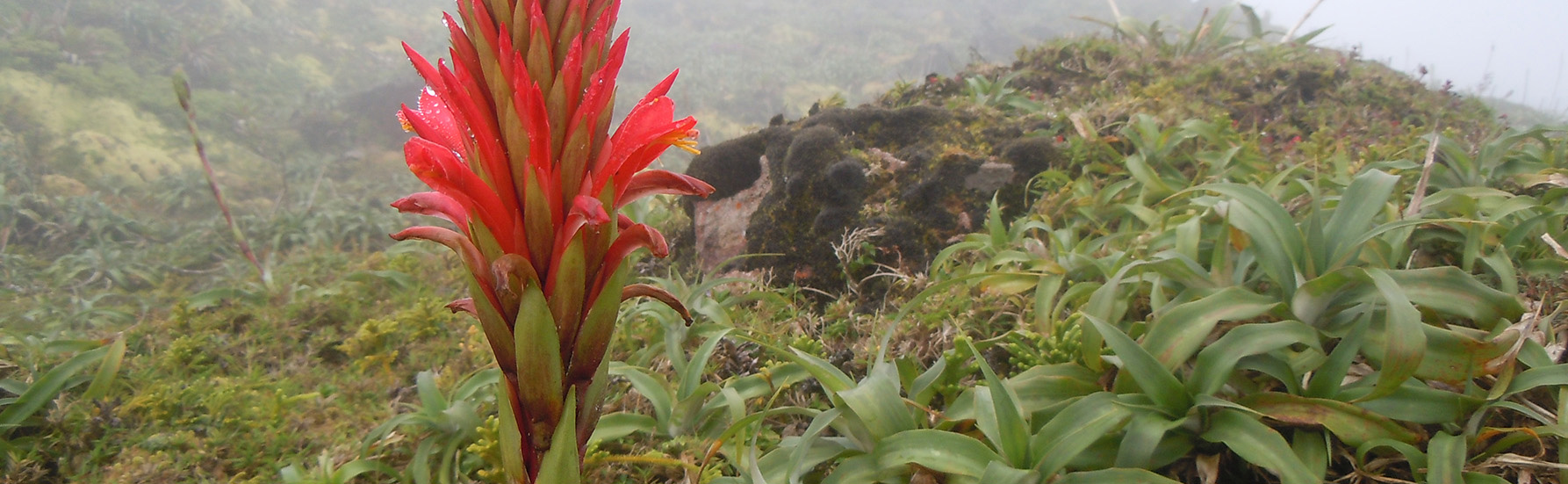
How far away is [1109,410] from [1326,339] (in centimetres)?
74

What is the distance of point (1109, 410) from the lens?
139 centimetres

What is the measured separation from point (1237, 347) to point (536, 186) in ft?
5.17

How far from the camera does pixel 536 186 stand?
0.87 meters

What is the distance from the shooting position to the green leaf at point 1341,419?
1308 mm

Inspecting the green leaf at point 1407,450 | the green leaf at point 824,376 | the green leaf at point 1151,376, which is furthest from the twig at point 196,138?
the green leaf at point 1407,450

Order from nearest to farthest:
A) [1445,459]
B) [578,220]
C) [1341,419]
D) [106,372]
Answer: [578,220], [1445,459], [1341,419], [106,372]

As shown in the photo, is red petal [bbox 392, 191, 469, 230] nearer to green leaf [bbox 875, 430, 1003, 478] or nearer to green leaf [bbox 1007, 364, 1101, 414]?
green leaf [bbox 875, 430, 1003, 478]

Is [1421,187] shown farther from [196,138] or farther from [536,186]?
[196,138]

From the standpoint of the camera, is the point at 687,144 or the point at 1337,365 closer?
the point at 687,144

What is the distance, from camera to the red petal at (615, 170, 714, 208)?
106 centimetres

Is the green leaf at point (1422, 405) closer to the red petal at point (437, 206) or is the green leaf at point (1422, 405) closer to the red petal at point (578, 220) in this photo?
the red petal at point (578, 220)

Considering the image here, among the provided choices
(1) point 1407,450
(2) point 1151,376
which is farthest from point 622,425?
(1) point 1407,450

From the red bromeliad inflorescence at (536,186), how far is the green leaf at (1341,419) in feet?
4.66

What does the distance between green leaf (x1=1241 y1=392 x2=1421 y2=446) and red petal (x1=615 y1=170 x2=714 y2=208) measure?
1.33 metres
